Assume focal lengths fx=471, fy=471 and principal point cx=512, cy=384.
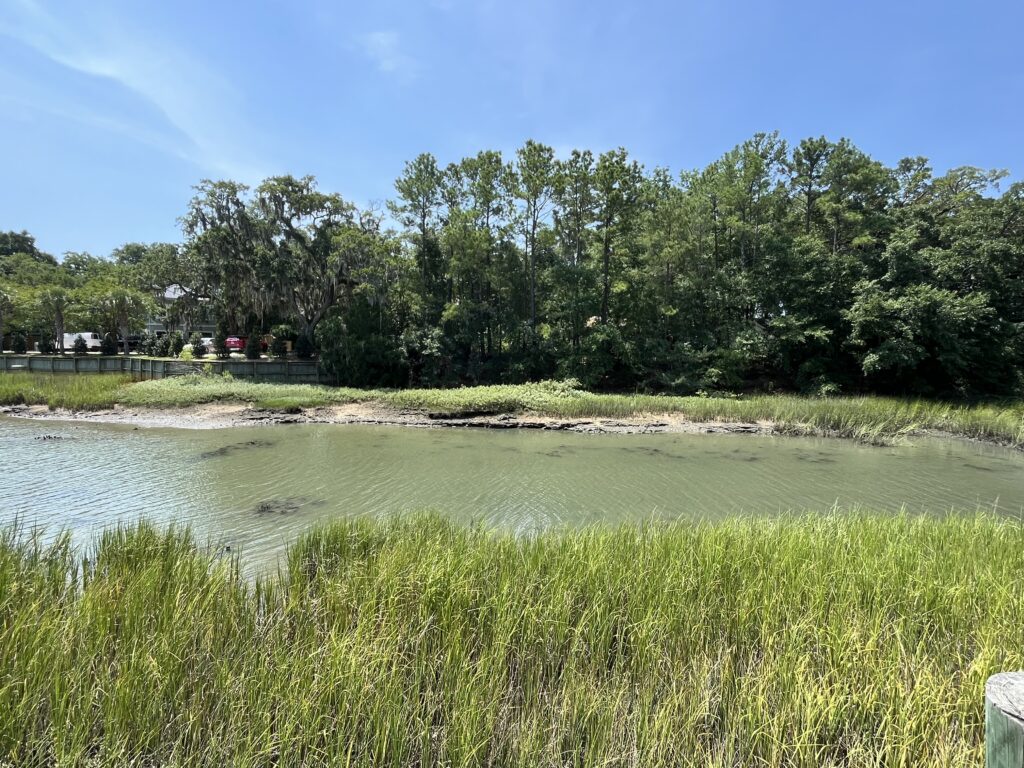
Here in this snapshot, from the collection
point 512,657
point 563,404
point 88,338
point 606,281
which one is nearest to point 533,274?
point 606,281

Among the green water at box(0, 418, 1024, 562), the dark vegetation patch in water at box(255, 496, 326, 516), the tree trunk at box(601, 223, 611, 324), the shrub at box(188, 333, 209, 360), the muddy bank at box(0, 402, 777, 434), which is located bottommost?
the dark vegetation patch in water at box(255, 496, 326, 516)

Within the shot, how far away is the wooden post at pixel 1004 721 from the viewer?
1.29m

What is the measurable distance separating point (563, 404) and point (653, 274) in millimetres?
11343

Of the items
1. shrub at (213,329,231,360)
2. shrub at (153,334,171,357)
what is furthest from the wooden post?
shrub at (153,334,171,357)

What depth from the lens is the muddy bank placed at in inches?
727

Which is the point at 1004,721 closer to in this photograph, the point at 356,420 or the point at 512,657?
the point at 512,657

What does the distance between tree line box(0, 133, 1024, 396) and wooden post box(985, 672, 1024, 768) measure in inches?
966

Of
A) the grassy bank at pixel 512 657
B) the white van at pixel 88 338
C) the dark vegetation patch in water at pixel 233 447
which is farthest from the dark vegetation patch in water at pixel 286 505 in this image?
the white van at pixel 88 338

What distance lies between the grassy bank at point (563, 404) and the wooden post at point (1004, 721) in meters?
19.0

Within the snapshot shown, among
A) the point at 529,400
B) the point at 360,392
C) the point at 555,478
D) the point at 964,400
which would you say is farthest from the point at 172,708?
the point at 964,400

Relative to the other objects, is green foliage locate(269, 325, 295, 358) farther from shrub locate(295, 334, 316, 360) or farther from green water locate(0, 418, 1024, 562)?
green water locate(0, 418, 1024, 562)

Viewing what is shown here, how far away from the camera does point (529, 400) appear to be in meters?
21.6

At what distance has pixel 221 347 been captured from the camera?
3441 cm

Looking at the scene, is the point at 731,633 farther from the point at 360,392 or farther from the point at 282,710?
the point at 360,392
